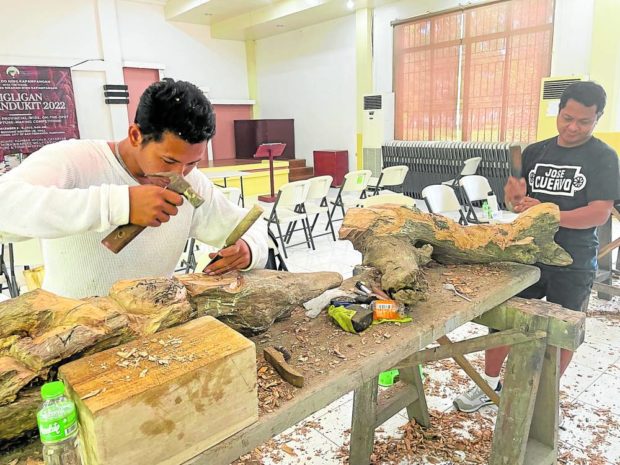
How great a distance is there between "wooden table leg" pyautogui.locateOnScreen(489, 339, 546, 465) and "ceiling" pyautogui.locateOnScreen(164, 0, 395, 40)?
23.5ft

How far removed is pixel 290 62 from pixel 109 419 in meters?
9.72

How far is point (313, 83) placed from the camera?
920 cm

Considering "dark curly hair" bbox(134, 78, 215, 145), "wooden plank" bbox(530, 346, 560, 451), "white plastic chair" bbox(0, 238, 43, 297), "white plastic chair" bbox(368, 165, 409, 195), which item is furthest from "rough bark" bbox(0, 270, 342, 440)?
"white plastic chair" bbox(368, 165, 409, 195)

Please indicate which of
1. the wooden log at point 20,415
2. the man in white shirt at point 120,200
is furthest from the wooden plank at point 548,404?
the wooden log at point 20,415

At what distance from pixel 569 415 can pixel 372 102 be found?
21.2 ft

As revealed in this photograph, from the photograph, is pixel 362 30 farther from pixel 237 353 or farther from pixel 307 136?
pixel 237 353

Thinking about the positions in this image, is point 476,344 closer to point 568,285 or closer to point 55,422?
point 568,285

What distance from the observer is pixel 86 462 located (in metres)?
0.72

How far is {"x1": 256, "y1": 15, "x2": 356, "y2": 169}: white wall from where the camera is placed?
337 inches

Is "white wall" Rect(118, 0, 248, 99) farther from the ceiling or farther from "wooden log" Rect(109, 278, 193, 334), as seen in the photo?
"wooden log" Rect(109, 278, 193, 334)

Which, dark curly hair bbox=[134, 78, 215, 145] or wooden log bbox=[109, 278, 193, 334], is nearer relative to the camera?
wooden log bbox=[109, 278, 193, 334]

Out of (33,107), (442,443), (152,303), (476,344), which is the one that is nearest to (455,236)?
(476,344)

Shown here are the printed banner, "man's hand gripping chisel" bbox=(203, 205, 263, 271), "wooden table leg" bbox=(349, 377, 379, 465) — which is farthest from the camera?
the printed banner

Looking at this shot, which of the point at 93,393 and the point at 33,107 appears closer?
the point at 93,393
